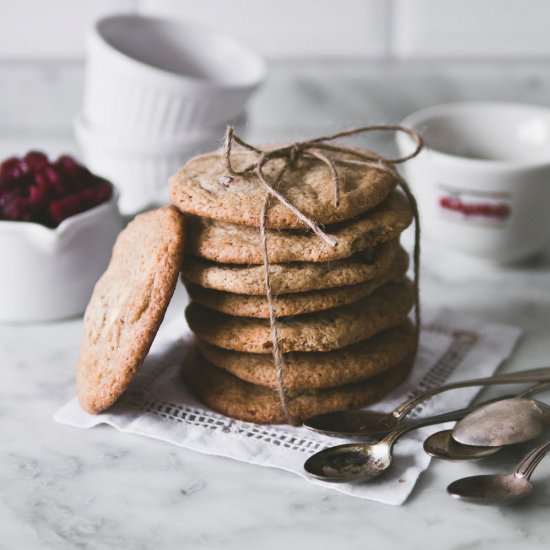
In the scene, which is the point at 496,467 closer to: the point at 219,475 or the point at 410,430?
the point at 410,430

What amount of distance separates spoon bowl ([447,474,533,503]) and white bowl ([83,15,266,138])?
862 millimetres

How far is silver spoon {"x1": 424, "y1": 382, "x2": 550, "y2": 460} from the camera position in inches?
33.4

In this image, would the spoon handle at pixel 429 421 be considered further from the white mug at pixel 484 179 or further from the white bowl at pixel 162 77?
the white bowl at pixel 162 77

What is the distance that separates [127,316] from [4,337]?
33 cm

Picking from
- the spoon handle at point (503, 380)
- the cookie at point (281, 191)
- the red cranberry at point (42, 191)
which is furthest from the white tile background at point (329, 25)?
the spoon handle at point (503, 380)

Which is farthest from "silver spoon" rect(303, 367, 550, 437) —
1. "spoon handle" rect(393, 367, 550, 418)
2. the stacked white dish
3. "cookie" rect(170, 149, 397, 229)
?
the stacked white dish

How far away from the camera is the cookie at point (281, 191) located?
87 centimetres

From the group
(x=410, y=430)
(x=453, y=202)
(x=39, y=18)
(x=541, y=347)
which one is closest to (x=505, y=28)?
(x=453, y=202)

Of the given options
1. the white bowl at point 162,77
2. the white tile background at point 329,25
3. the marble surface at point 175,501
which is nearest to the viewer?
the marble surface at point 175,501

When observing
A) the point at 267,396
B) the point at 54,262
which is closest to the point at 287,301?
the point at 267,396

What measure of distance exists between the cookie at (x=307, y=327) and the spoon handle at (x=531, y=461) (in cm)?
21

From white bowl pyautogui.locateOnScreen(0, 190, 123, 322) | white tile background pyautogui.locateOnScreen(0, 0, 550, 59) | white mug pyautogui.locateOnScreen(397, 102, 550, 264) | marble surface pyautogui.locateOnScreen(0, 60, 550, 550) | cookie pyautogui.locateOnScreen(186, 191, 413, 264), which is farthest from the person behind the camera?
white tile background pyautogui.locateOnScreen(0, 0, 550, 59)

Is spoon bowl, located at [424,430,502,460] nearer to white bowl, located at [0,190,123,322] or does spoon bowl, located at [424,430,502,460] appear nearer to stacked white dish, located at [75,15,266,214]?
white bowl, located at [0,190,123,322]

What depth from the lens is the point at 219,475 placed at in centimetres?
85
